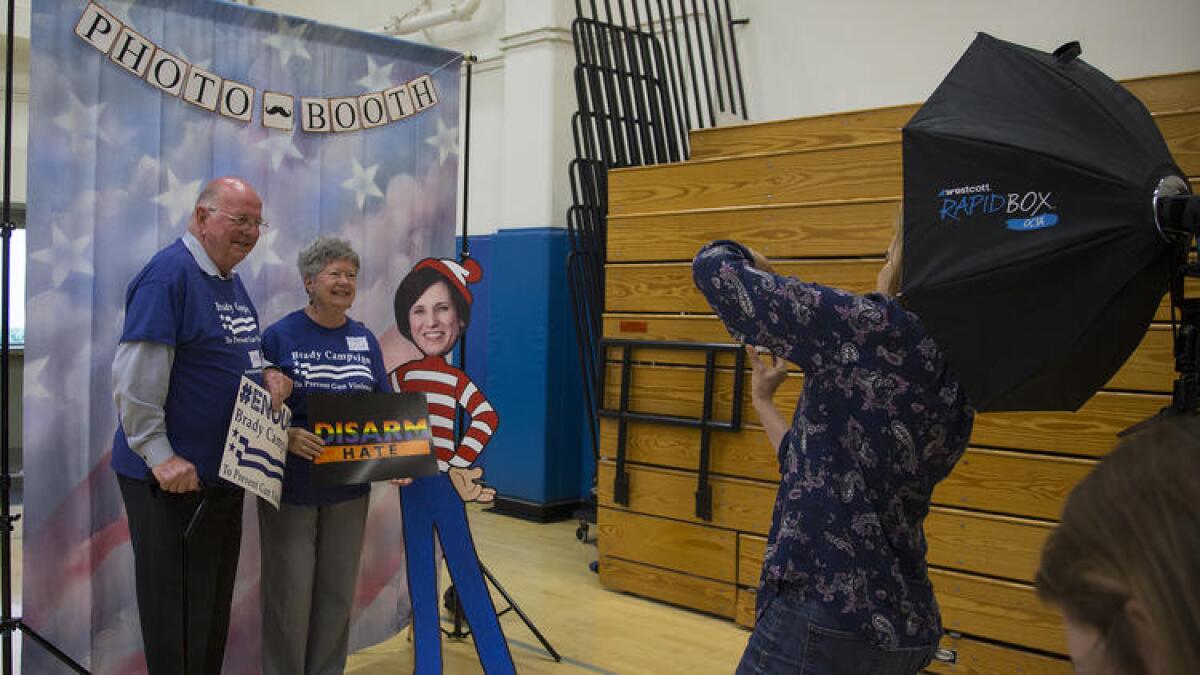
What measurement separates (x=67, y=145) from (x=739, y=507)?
2.94 m

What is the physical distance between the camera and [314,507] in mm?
3307

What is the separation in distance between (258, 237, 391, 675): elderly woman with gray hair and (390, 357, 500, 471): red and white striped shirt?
158 millimetres

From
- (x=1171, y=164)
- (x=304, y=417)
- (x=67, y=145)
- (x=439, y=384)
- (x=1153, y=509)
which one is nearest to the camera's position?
(x=1153, y=509)

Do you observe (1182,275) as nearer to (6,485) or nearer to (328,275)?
(328,275)

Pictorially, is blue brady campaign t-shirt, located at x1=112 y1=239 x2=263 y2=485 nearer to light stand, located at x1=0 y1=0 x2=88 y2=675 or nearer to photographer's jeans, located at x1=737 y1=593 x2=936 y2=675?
light stand, located at x1=0 y1=0 x2=88 y2=675

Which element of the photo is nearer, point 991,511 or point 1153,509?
point 1153,509

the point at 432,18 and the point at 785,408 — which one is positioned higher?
the point at 432,18

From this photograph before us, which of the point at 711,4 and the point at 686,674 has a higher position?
the point at 711,4

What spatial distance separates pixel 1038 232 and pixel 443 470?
242cm

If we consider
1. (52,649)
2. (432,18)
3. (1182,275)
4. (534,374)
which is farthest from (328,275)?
(432,18)

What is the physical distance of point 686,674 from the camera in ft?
13.2

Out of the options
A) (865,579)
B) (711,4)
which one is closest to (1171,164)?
(865,579)

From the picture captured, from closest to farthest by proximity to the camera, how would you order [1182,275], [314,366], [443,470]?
[1182,275] < [314,366] < [443,470]

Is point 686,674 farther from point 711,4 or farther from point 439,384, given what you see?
point 711,4
